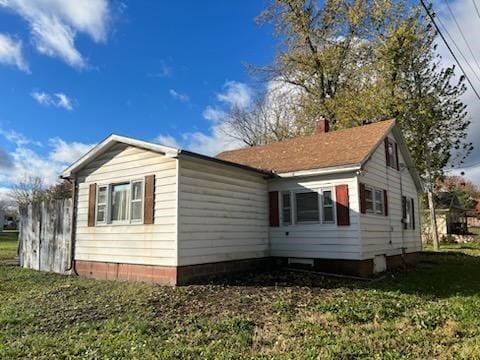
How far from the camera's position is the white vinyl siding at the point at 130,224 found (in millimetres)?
10547

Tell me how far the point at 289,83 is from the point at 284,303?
22.9 meters

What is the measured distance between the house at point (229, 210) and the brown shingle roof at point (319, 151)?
0.06 m

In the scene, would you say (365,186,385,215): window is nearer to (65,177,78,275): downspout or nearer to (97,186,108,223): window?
(97,186,108,223): window

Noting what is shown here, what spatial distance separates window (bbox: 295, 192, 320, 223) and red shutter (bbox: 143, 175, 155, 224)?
4986 mm

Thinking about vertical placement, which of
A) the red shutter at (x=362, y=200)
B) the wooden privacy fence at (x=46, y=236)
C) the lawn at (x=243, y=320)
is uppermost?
the red shutter at (x=362, y=200)

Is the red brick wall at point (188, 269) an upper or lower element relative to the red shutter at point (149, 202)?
lower

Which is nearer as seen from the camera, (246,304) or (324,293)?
(246,304)

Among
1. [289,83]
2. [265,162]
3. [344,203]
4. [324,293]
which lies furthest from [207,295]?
[289,83]

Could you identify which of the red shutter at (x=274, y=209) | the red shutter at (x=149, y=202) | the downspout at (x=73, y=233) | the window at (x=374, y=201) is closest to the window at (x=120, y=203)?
the red shutter at (x=149, y=202)

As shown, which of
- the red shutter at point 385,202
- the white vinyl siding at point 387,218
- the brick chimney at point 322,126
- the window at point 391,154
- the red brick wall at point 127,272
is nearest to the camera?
the red brick wall at point 127,272

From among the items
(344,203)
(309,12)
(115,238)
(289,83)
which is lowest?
(115,238)

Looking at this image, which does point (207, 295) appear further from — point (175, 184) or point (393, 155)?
point (393, 155)

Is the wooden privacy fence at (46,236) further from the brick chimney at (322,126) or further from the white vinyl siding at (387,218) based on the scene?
the brick chimney at (322,126)

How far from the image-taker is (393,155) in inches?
642
